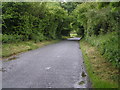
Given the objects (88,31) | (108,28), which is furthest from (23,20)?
(108,28)

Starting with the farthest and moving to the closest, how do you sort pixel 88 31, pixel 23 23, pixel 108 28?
pixel 88 31, pixel 23 23, pixel 108 28

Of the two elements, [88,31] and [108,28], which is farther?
[88,31]

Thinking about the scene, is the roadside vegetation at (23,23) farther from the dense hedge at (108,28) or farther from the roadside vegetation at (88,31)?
the dense hedge at (108,28)

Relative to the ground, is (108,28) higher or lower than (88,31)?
higher

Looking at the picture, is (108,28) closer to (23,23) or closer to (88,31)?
(88,31)

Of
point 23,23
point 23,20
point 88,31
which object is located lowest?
point 88,31

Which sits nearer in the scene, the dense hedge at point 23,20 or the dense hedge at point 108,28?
the dense hedge at point 108,28

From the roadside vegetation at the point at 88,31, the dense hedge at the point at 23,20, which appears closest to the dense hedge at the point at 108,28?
the roadside vegetation at the point at 88,31

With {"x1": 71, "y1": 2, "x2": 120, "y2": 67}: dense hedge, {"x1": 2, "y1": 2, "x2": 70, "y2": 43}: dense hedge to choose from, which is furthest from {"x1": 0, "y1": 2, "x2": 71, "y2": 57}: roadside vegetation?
{"x1": 71, "y1": 2, "x2": 120, "y2": 67}: dense hedge

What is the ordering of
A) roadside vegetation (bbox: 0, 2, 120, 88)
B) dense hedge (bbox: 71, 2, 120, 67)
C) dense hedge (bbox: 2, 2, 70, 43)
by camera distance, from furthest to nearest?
dense hedge (bbox: 2, 2, 70, 43), roadside vegetation (bbox: 0, 2, 120, 88), dense hedge (bbox: 71, 2, 120, 67)

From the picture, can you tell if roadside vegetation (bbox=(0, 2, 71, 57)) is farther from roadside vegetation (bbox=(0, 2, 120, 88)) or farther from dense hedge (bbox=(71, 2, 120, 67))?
dense hedge (bbox=(71, 2, 120, 67))

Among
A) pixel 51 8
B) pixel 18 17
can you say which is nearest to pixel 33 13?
pixel 18 17

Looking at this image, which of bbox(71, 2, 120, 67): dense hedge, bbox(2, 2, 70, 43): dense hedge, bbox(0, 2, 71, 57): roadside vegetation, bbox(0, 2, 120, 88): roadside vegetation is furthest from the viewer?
bbox(2, 2, 70, 43): dense hedge

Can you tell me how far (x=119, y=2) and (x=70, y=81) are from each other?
10.9 ft
